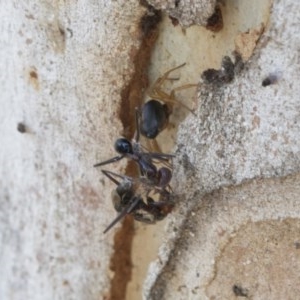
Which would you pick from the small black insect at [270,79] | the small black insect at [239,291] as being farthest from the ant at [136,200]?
the small black insect at [270,79]

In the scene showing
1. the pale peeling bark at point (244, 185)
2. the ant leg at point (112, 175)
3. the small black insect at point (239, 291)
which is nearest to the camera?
the pale peeling bark at point (244, 185)

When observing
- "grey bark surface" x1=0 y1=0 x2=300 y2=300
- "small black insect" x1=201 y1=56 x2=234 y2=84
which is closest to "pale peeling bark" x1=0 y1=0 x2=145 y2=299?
"grey bark surface" x1=0 y1=0 x2=300 y2=300

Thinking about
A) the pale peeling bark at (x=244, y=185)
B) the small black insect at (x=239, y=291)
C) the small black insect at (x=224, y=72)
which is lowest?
the small black insect at (x=239, y=291)

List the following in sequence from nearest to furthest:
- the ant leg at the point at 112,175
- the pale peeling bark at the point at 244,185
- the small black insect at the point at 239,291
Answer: the pale peeling bark at the point at 244,185 → the small black insect at the point at 239,291 → the ant leg at the point at 112,175

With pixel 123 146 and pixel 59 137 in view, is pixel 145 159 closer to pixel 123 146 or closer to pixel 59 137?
pixel 123 146

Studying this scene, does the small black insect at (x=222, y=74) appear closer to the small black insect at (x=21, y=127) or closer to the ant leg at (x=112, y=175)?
the ant leg at (x=112, y=175)

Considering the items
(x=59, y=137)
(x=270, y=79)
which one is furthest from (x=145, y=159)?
(x=270, y=79)

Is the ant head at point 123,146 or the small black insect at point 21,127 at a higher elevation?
the small black insect at point 21,127

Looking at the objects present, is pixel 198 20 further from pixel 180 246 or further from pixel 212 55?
pixel 180 246

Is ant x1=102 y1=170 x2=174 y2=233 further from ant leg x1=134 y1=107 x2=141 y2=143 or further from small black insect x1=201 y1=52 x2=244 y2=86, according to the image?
small black insect x1=201 y1=52 x2=244 y2=86
